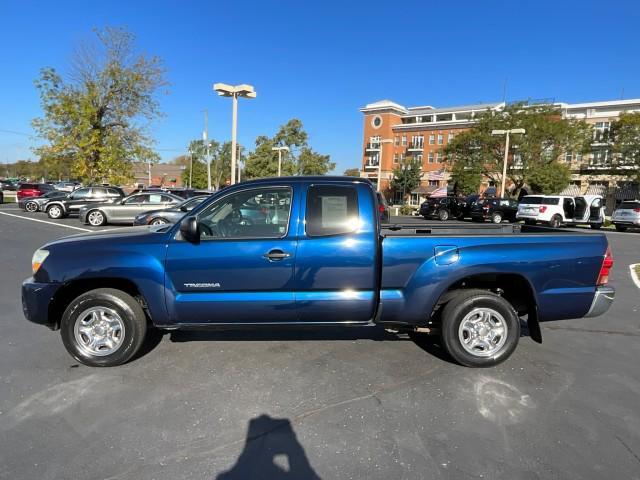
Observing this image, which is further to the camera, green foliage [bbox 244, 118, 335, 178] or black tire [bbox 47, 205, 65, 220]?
green foliage [bbox 244, 118, 335, 178]

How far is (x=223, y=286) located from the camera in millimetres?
3889

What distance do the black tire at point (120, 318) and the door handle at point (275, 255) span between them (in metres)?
1.33

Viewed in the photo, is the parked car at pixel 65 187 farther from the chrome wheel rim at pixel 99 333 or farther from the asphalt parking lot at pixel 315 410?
the asphalt parking lot at pixel 315 410

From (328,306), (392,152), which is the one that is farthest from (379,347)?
(392,152)

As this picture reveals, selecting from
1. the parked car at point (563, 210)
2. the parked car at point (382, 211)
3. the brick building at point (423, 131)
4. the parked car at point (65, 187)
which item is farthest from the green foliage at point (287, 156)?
the parked car at point (382, 211)

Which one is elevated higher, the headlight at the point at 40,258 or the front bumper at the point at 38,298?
the headlight at the point at 40,258

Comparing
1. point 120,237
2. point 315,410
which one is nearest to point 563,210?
point 315,410

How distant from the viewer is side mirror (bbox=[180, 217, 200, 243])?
12.4ft

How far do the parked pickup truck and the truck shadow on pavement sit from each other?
1.08 meters

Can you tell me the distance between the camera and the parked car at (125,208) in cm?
1659

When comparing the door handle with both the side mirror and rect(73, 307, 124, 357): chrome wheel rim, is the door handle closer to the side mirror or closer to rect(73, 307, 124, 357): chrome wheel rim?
the side mirror

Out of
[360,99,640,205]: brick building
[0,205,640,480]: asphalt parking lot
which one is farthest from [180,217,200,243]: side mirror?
[360,99,640,205]: brick building

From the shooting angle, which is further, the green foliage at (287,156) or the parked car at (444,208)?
the green foliage at (287,156)

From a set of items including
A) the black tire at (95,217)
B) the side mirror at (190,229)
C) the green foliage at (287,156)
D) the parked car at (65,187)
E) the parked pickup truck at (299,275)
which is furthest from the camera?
the green foliage at (287,156)
